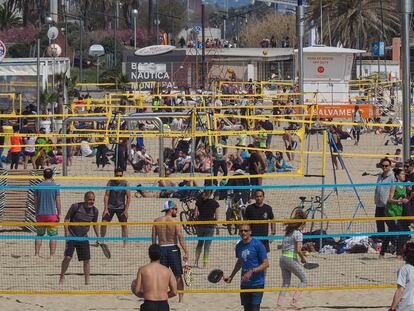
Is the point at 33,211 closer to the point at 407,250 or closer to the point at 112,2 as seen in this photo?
the point at 407,250

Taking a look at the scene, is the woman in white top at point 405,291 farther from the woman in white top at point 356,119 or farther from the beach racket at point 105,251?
the woman in white top at point 356,119

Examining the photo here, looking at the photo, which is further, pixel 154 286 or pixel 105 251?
pixel 105 251

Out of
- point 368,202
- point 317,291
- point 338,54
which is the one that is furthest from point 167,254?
point 338,54

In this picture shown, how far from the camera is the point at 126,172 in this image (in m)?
27.7

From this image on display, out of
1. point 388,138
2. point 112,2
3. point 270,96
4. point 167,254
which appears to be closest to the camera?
point 167,254

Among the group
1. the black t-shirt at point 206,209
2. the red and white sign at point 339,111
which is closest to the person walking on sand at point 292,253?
the black t-shirt at point 206,209

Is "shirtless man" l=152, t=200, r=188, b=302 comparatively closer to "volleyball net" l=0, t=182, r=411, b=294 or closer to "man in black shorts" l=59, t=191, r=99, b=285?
"volleyball net" l=0, t=182, r=411, b=294

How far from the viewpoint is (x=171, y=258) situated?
1311 cm

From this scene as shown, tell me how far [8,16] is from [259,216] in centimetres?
6813

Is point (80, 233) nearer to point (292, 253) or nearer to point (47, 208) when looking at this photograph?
point (47, 208)

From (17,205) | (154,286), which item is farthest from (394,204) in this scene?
(17,205)

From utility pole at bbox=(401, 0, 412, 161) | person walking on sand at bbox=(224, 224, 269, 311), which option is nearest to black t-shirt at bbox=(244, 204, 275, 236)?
person walking on sand at bbox=(224, 224, 269, 311)

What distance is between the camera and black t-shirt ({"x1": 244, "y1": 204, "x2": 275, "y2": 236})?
46.6 ft

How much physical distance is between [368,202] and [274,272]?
638 centimetres
